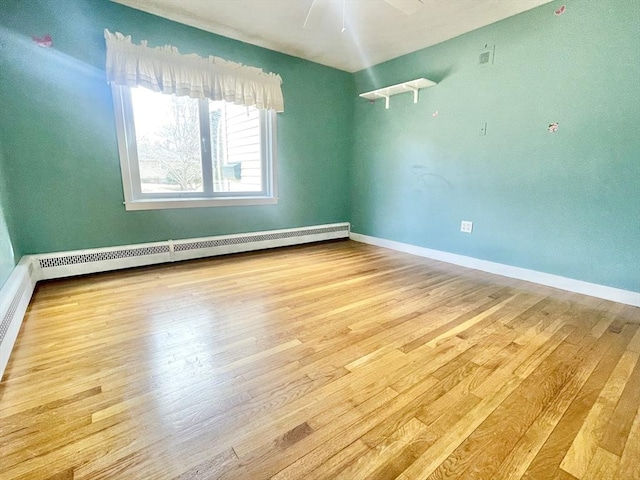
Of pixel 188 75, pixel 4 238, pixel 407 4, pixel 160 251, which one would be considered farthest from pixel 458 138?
pixel 4 238

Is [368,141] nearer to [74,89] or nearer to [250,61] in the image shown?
[250,61]

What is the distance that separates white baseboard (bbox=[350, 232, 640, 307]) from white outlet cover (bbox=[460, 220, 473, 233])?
0.97 feet

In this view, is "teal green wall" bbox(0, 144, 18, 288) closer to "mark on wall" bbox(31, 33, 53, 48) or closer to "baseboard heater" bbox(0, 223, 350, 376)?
"baseboard heater" bbox(0, 223, 350, 376)

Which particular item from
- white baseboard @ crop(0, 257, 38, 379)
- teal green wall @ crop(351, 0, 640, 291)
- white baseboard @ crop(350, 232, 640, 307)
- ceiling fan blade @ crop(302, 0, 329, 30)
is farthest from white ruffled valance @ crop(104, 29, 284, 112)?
white baseboard @ crop(350, 232, 640, 307)

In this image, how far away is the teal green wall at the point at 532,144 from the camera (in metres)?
2.25

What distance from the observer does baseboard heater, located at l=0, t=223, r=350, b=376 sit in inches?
66.2

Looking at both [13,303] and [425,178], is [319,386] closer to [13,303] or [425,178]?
[13,303]

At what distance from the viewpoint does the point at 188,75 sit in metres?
2.94

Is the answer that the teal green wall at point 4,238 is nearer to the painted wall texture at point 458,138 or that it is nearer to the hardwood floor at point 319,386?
the painted wall texture at point 458,138

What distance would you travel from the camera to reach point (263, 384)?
135 cm

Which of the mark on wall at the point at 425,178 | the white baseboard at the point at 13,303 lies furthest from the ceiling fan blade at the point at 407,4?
the white baseboard at the point at 13,303

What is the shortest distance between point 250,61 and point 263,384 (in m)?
3.46

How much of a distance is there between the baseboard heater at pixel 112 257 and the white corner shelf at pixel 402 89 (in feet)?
6.09

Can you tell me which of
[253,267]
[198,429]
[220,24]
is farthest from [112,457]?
[220,24]
